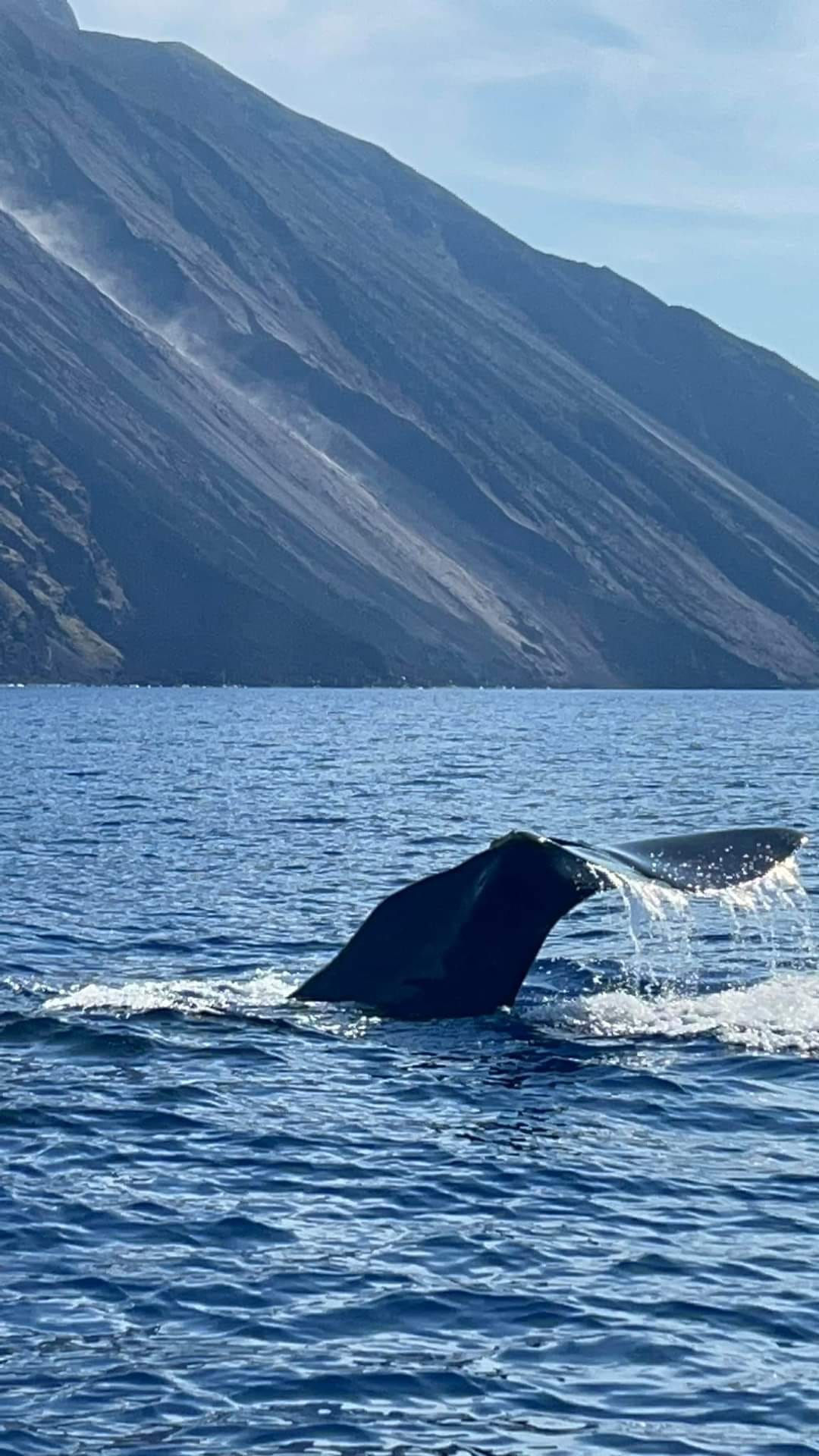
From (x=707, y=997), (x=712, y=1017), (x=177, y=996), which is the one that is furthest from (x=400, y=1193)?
(x=707, y=997)

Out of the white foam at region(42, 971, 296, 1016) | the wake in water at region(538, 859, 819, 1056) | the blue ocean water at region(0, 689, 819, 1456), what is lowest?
the white foam at region(42, 971, 296, 1016)

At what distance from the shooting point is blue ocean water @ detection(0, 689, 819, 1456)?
8859 mm

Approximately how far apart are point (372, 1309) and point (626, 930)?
50.8 ft

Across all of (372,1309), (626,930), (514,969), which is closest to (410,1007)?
(514,969)

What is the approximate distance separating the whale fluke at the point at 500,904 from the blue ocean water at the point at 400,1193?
14.3 inches

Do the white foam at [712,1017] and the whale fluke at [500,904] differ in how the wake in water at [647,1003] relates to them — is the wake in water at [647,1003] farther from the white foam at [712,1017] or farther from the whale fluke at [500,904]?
the whale fluke at [500,904]

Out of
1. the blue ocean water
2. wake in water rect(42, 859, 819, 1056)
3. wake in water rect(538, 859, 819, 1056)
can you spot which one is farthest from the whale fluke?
wake in water rect(42, 859, 819, 1056)

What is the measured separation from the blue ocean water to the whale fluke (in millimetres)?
363

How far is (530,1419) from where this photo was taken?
8.68m

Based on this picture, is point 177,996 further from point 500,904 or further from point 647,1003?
point 500,904

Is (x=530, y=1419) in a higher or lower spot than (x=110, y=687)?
higher

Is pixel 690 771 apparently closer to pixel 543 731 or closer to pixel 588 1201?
pixel 543 731

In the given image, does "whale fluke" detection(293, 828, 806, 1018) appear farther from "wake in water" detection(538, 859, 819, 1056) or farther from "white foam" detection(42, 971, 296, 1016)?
"white foam" detection(42, 971, 296, 1016)

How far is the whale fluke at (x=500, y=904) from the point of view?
12.9 metres
